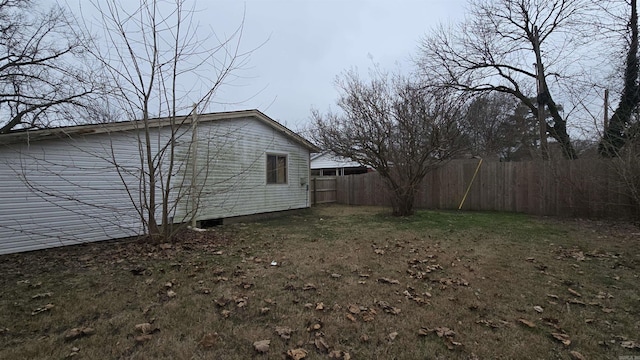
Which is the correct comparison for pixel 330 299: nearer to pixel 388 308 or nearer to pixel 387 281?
pixel 388 308

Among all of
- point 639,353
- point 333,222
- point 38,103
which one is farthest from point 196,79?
point 38,103

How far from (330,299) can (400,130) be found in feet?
24.1

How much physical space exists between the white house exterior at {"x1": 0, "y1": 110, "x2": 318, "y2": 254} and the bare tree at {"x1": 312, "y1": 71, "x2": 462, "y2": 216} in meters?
3.61

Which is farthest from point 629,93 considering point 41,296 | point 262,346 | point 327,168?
point 327,168

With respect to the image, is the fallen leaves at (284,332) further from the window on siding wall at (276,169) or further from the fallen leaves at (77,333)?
the window on siding wall at (276,169)

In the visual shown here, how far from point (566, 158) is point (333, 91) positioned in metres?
8.36

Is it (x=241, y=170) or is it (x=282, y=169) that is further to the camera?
(x=282, y=169)

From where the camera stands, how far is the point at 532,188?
1038 cm

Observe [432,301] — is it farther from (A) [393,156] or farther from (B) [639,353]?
(A) [393,156]

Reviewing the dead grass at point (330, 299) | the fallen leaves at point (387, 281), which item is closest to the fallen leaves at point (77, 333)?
the dead grass at point (330, 299)

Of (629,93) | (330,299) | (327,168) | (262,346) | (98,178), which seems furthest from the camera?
(327,168)

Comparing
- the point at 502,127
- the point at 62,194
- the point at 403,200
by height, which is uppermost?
the point at 502,127

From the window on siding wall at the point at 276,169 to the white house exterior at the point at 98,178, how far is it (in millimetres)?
872

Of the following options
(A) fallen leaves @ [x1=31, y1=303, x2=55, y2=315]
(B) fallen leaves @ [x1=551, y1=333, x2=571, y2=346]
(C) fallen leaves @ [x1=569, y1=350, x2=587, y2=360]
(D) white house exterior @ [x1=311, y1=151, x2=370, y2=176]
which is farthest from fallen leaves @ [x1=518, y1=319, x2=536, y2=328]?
(D) white house exterior @ [x1=311, y1=151, x2=370, y2=176]
